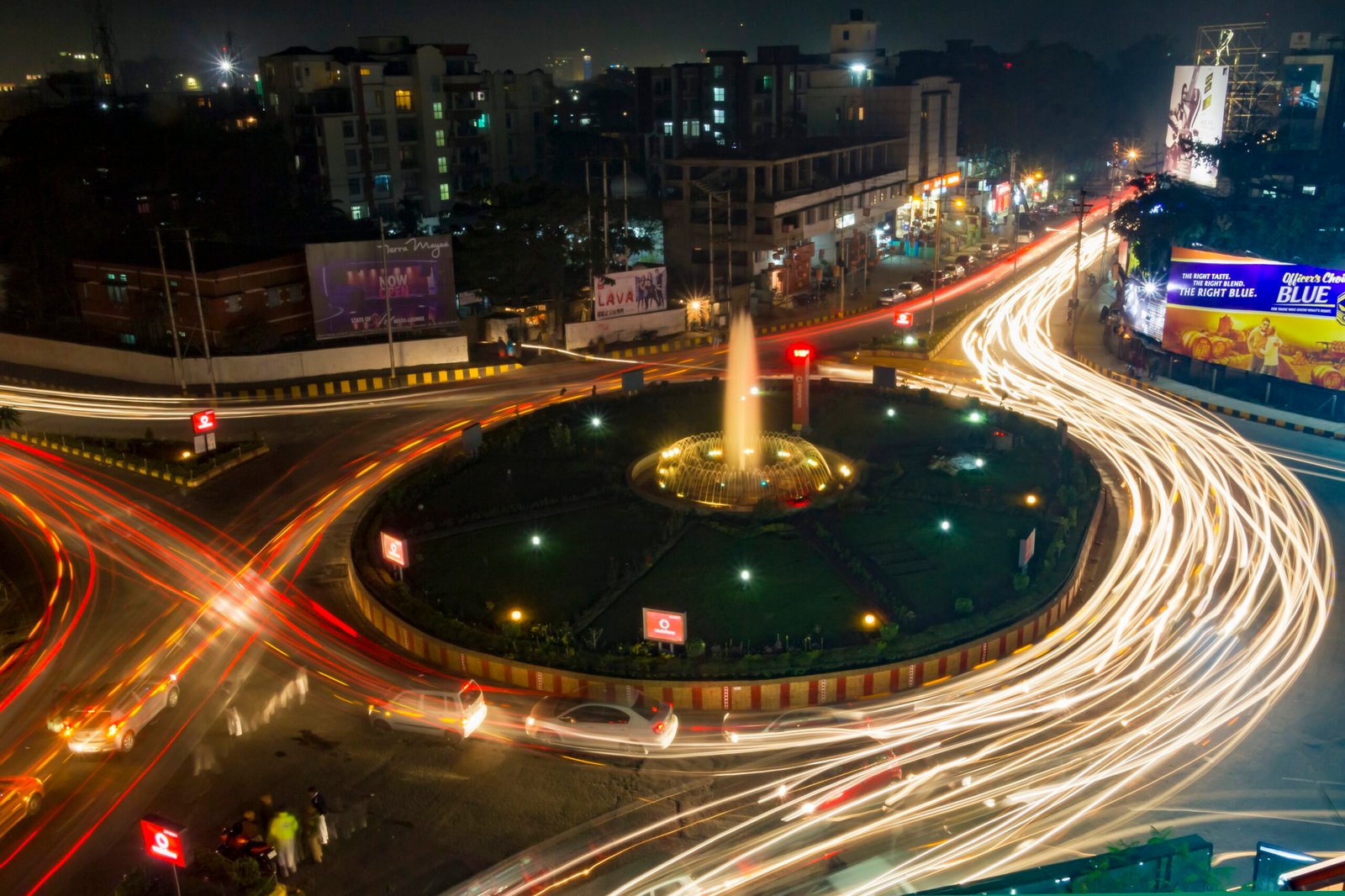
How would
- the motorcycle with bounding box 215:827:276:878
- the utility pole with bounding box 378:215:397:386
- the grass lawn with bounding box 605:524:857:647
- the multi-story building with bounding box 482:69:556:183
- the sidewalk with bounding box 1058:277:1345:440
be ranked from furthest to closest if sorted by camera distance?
the multi-story building with bounding box 482:69:556:183 → the utility pole with bounding box 378:215:397:386 → the sidewalk with bounding box 1058:277:1345:440 → the grass lawn with bounding box 605:524:857:647 → the motorcycle with bounding box 215:827:276:878

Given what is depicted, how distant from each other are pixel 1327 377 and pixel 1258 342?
2.70m

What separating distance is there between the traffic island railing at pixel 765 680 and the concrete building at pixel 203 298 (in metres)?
27.4

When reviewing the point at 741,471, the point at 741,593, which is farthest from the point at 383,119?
the point at 741,593

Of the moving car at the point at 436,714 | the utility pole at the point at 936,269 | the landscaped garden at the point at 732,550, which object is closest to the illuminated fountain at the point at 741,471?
the landscaped garden at the point at 732,550

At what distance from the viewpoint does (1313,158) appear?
63.7 meters

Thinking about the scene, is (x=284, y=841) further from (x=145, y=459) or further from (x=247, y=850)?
(x=145, y=459)

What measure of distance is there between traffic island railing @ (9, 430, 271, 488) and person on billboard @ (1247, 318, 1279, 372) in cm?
3539

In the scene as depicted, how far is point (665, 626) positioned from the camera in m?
20.9

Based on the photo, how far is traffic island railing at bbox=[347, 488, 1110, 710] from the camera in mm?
20391

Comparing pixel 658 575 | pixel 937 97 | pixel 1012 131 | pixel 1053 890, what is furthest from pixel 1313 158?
pixel 1053 890

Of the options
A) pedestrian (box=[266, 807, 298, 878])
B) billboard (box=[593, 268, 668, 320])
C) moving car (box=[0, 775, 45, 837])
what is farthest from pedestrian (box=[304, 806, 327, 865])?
billboard (box=[593, 268, 668, 320])

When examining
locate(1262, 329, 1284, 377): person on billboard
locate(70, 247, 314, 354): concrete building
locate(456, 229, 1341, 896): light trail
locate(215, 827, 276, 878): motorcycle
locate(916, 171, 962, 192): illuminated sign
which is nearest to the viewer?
locate(215, 827, 276, 878): motorcycle

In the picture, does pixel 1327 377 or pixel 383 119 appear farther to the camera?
pixel 383 119

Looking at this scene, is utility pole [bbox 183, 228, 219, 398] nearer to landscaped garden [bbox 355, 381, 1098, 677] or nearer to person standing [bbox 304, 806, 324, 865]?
landscaped garden [bbox 355, 381, 1098, 677]
